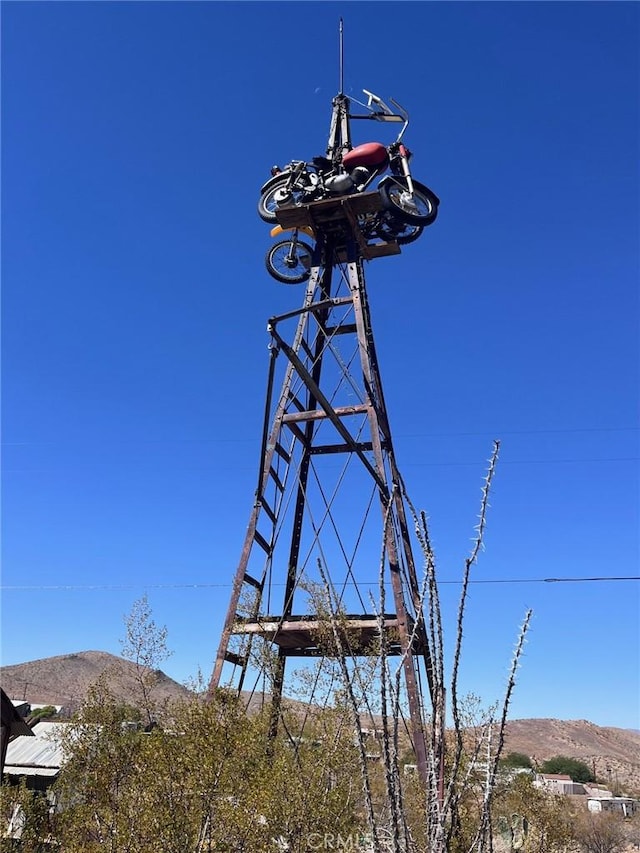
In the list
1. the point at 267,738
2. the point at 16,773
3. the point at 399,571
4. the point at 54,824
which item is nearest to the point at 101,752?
the point at 54,824

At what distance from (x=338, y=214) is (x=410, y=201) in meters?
1.36

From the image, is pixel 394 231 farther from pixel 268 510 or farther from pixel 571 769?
pixel 571 769

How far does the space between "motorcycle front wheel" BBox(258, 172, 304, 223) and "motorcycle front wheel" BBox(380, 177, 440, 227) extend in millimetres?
1688

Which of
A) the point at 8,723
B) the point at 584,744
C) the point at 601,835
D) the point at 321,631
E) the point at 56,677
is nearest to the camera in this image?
the point at 321,631

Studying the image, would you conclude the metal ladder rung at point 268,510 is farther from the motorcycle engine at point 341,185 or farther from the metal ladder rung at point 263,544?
the motorcycle engine at point 341,185

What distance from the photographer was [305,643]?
11148 mm

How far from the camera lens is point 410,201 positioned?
469 inches

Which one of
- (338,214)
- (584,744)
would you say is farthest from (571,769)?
(338,214)

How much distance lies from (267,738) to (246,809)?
2077mm

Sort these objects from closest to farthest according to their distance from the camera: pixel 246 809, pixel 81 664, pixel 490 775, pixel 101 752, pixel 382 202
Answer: pixel 490 775, pixel 246 809, pixel 101 752, pixel 382 202, pixel 81 664

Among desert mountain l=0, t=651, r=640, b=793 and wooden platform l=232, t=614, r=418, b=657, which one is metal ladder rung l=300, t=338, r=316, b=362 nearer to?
wooden platform l=232, t=614, r=418, b=657

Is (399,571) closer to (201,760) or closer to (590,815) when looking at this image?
(201,760)

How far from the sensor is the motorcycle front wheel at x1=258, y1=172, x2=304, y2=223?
A: 1217 cm

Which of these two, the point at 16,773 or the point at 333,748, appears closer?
the point at 333,748
